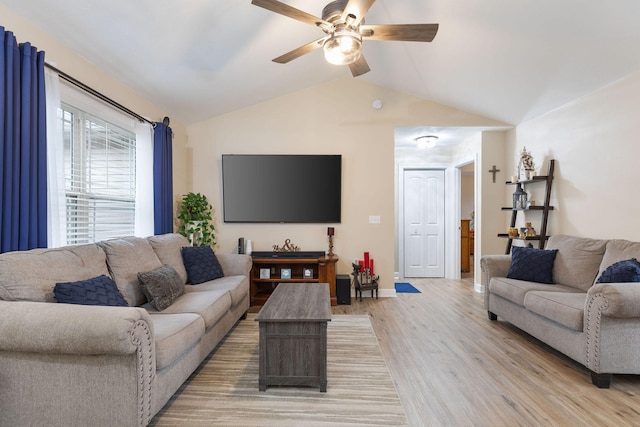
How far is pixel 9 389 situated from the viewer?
5.02 ft

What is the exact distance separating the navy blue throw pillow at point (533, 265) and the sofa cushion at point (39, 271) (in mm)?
3796

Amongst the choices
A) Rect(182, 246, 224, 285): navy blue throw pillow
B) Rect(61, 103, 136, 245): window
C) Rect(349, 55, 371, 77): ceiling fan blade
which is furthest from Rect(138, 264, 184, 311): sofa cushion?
Rect(349, 55, 371, 77): ceiling fan blade

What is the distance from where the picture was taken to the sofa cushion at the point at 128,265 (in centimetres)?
236

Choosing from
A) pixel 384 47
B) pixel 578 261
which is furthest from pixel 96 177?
pixel 578 261

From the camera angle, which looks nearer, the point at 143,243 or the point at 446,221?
the point at 143,243

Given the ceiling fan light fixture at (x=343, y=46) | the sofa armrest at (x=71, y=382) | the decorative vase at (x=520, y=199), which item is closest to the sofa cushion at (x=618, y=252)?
the decorative vase at (x=520, y=199)

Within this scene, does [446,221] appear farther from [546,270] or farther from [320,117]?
[320,117]

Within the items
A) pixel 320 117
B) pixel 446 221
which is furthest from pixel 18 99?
pixel 446 221

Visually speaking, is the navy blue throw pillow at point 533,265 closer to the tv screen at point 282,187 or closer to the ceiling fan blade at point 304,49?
the tv screen at point 282,187

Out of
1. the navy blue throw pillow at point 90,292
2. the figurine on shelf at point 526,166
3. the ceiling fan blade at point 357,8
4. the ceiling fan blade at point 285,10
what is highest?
the ceiling fan blade at point 285,10

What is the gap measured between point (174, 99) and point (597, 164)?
465cm

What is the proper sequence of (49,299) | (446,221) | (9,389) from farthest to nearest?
(446,221) → (49,299) → (9,389)

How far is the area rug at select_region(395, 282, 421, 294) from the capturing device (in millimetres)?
4844

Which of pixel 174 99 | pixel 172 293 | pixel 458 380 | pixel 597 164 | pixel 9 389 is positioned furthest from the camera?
pixel 174 99
